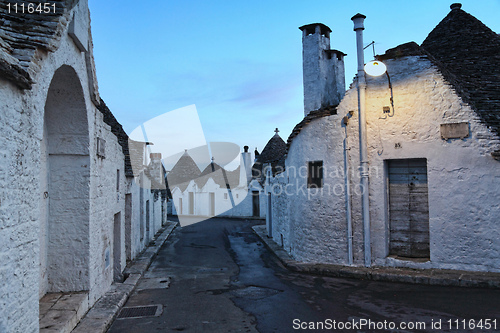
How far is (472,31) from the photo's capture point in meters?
10.9

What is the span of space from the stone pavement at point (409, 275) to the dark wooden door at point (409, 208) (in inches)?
24.1

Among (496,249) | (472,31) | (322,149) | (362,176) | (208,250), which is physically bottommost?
(208,250)

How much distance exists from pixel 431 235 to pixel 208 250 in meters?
8.32

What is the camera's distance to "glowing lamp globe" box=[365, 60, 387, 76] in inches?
347

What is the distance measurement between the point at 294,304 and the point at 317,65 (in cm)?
770

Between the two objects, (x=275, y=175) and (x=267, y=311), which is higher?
(x=275, y=175)

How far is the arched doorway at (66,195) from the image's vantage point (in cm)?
612

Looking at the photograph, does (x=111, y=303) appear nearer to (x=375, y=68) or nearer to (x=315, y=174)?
(x=315, y=174)

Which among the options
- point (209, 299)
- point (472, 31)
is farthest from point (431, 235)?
point (472, 31)

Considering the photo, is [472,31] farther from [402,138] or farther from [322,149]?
[322,149]

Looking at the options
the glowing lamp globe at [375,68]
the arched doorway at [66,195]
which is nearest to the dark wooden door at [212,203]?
the glowing lamp globe at [375,68]

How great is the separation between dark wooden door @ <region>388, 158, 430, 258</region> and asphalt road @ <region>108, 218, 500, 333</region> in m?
1.35

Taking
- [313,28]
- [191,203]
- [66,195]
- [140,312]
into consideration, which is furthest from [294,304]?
[191,203]

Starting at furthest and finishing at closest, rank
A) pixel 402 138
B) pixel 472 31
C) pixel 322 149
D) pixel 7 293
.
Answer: pixel 472 31 < pixel 322 149 < pixel 402 138 < pixel 7 293
